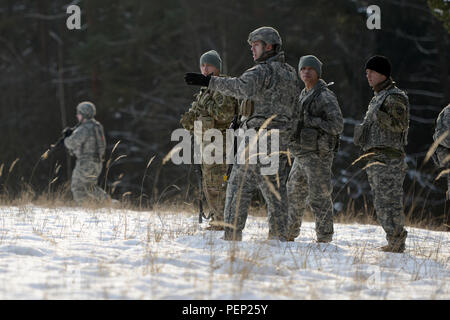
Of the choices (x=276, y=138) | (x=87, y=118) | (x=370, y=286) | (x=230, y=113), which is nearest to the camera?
(x=370, y=286)

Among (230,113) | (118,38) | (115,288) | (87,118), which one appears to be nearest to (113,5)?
(118,38)

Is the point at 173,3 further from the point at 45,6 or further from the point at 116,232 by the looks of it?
the point at 116,232

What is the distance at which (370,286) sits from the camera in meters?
3.86

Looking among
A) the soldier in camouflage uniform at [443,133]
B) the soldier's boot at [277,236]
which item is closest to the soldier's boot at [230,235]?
the soldier's boot at [277,236]

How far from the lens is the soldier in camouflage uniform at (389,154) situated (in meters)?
5.41

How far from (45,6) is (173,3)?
654 centimetres

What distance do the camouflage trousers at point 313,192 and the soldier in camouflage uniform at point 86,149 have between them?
213 inches

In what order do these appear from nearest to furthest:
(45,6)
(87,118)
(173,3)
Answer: (87,118)
(173,3)
(45,6)

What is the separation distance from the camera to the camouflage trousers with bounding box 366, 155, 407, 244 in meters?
5.42

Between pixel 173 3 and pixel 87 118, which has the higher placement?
pixel 173 3

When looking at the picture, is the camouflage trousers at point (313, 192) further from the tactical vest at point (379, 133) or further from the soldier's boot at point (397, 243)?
the soldier's boot at point (397, 243)

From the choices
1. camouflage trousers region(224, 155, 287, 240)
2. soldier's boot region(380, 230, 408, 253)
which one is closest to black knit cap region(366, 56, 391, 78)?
camouflage trousers region(224, 155, 287, 240)

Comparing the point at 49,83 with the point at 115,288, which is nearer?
the point at 115,288

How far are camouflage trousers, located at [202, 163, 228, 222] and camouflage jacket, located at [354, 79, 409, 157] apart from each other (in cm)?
176
